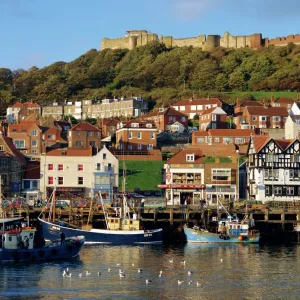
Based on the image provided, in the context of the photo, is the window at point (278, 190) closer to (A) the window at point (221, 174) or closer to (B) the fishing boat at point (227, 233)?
(A) the window at point (221, 174)

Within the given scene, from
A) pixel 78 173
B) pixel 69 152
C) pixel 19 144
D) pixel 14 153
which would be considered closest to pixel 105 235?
pixel 78 173

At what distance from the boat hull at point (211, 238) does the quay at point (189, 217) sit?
346 centimetres

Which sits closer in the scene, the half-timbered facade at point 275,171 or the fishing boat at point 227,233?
the fishing boat at point 227,233

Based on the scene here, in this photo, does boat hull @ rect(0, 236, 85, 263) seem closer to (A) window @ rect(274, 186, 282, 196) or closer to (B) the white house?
(A) window @ rect(274, 186, 282, 196)

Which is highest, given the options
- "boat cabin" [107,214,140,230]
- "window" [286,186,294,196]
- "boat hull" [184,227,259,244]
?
"window" [286,186,294,196]

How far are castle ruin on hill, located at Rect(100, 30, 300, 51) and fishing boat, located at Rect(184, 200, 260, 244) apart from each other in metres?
103

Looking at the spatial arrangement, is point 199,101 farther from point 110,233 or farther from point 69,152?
point 110,233

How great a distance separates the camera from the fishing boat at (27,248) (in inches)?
2153

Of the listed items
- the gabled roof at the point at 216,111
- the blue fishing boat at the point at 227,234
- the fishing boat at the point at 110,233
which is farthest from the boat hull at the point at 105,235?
the gabled roof at the point at 216,111

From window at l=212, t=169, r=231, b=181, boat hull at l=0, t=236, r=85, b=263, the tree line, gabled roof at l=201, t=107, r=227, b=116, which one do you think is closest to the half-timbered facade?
window at l=212, t=169, r=231, b=181

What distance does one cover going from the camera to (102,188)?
84.8 metres

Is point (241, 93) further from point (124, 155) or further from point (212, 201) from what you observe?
point (212, 201)

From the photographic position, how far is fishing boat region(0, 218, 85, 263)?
5469cm

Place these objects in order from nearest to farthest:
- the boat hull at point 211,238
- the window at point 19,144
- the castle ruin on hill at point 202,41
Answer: the boat hull at point 211,238 → the window at point 19,144 → the castle ruin on hill at point 202,41
